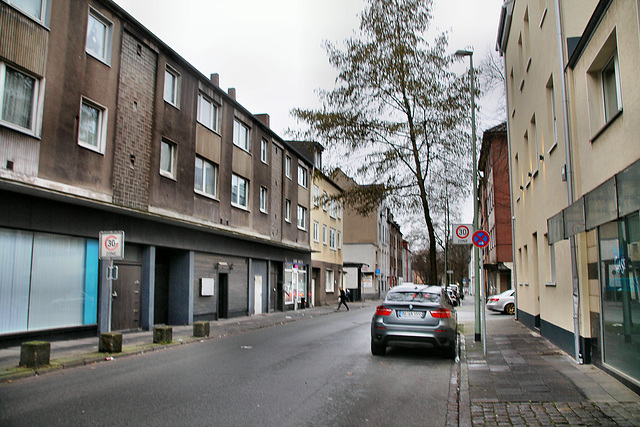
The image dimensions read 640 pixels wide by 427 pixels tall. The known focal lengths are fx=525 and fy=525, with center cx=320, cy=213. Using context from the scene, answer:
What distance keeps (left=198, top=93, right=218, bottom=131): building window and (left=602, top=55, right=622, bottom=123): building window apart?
15223 millimetres

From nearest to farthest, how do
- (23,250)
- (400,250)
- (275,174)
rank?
(23,250)
(275,174)
(400,250)

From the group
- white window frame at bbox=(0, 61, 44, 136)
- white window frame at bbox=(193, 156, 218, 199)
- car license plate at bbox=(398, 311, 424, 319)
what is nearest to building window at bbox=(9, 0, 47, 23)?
white window frame at bbox=(0, 61, 44, 136)

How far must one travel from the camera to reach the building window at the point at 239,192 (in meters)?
23.3

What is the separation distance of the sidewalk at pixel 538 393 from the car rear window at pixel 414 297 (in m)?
1.36

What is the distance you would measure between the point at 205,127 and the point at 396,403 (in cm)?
1615

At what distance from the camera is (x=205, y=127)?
68.4 feet

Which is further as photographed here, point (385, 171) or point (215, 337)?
point (385, 171)

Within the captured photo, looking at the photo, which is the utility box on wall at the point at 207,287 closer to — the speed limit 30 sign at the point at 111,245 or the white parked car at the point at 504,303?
the speed limit 30 sign at the point at 111,245

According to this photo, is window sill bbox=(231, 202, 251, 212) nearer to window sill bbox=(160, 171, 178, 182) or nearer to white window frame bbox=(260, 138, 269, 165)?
white window frame bbox=(260, 138, 269, 165)

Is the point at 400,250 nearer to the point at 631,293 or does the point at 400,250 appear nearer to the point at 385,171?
the point at 385,171

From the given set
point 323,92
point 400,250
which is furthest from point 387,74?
point 400,250

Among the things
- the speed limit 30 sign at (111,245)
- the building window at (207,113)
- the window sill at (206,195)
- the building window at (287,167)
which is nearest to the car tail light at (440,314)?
the speed limit 30 sign at (111,245)

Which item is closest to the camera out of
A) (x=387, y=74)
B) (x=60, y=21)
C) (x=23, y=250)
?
(x=23, y=250)

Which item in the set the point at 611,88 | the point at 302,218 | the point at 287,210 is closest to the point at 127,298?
the point at 611,88
